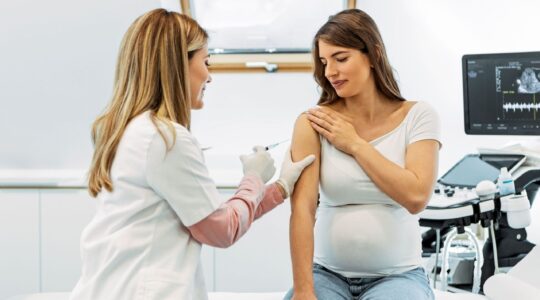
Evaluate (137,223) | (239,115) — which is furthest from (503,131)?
(137,223)

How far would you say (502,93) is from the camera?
2477mm

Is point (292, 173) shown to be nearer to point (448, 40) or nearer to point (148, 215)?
point (148, 215)

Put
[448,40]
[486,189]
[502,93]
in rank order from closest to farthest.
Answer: [486,189] → [502,93] → [448,40]

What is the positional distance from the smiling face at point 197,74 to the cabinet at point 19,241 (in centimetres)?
200

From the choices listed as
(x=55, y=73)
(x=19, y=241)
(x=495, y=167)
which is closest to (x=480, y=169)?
(x=495, y=167)

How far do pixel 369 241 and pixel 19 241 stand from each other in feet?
7.34

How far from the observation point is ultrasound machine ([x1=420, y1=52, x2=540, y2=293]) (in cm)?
232

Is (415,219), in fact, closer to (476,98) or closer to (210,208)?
(210,208)

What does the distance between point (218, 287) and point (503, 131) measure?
156 centimetres

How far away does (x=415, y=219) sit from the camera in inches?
70.1

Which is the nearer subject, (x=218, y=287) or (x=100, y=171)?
(x=100, y=171)

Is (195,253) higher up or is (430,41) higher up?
(430,41)

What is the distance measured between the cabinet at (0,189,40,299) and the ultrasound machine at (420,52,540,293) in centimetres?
197

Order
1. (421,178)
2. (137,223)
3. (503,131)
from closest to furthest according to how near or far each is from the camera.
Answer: (137,223) → (421,178) → (503,131)
